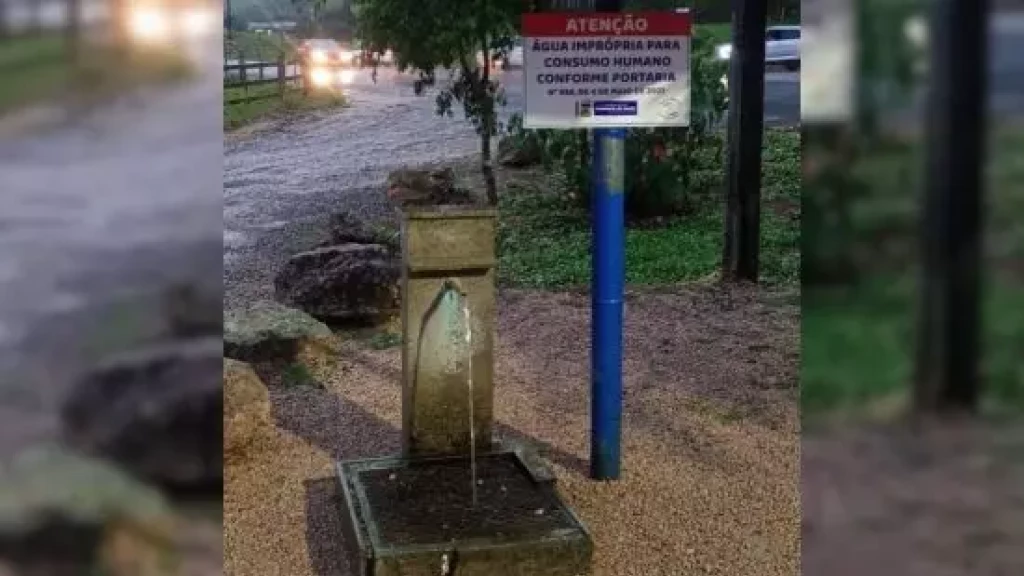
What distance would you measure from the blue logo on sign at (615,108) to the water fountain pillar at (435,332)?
528mm

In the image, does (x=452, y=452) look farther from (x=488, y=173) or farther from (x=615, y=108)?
(x=488, y=173)

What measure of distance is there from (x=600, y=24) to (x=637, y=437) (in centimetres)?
194

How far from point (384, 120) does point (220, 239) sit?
24.8ft

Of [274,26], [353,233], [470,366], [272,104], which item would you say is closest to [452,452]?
[470,366]

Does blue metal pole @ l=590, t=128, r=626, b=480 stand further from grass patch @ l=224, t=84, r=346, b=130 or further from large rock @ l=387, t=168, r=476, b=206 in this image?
large rock @ l=387, t=168, r=476, b=206

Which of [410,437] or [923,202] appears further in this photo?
[410,437]

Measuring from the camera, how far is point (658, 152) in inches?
383

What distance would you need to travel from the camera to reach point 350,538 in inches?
154

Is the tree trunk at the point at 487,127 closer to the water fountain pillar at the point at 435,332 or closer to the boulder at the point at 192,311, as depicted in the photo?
the water fountain pillar at the point at 435,332

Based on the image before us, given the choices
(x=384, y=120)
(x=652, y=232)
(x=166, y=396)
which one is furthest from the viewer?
(x=652, y=232)

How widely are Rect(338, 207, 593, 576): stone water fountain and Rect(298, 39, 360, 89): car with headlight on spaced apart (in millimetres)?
3805

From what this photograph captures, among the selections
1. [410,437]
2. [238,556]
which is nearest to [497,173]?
[410,437]

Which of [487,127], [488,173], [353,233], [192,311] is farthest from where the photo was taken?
[488,173]

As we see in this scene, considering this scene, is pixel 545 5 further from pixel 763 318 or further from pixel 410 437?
pixel 410 437
